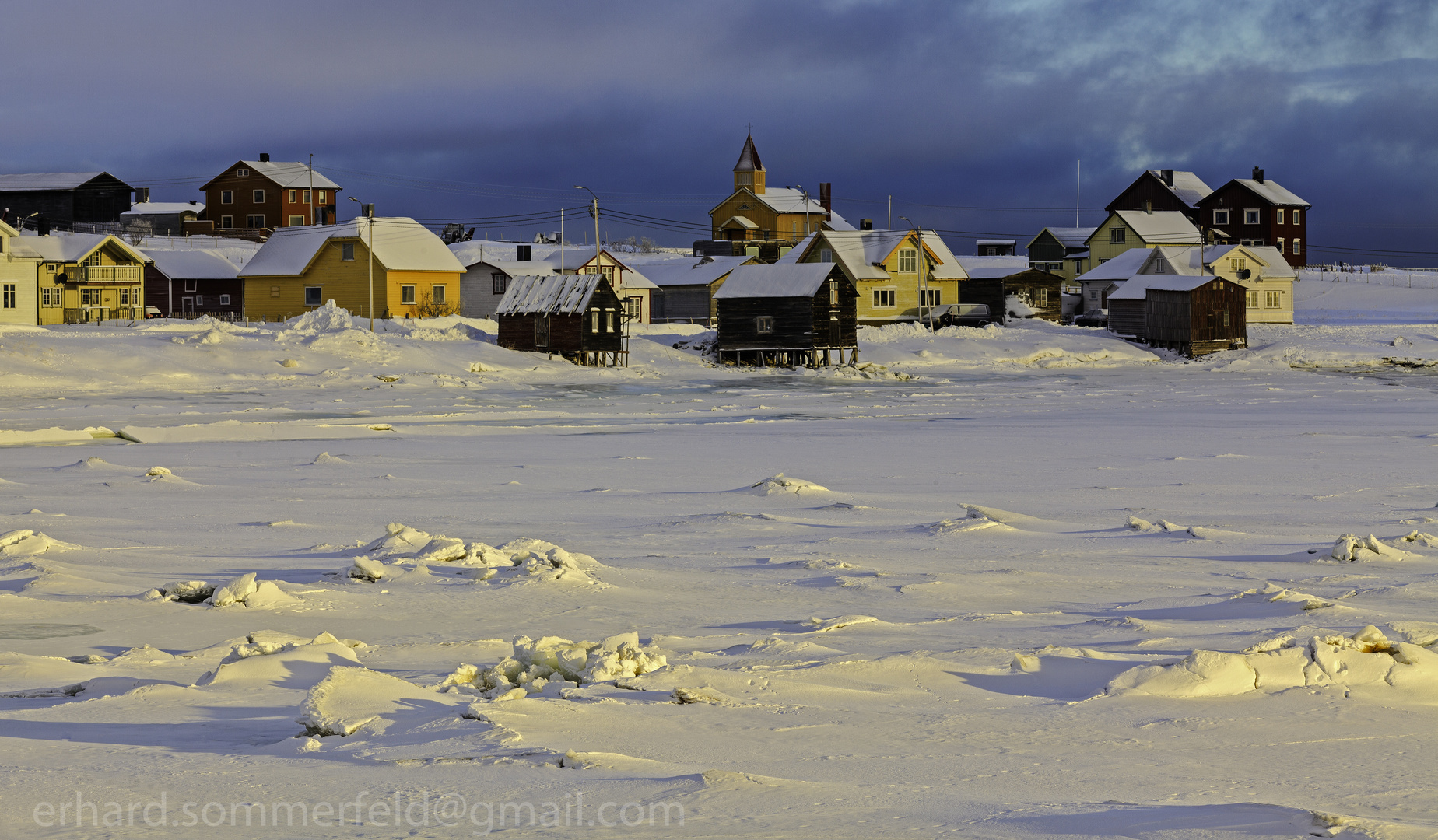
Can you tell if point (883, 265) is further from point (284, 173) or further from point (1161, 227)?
point (284, 173)

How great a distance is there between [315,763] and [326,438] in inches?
850

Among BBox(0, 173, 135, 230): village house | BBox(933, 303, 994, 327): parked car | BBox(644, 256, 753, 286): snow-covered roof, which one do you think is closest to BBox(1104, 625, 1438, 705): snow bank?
BBox(933, 303, 994, 327): parked car

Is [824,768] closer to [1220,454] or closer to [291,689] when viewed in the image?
[291,689]

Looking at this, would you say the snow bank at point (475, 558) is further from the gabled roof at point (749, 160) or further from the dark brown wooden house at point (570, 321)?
the gabled roof at point (749, 160)

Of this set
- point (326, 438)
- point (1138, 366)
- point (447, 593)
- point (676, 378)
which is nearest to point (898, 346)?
point (1138, 366)

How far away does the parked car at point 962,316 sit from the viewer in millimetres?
73188

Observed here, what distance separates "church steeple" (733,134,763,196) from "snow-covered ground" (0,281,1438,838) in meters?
89.7

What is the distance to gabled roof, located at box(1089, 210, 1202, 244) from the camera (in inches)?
3784

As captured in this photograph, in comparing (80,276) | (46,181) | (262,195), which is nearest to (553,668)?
(80,276)

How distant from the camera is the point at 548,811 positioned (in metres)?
4.98

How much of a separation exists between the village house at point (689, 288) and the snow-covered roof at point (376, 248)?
1630 centimetres

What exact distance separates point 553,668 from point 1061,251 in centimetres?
10738

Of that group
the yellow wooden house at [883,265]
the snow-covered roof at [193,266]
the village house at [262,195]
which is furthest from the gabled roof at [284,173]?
the yellow wooden house at [883,265]

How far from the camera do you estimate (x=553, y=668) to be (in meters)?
7.15
